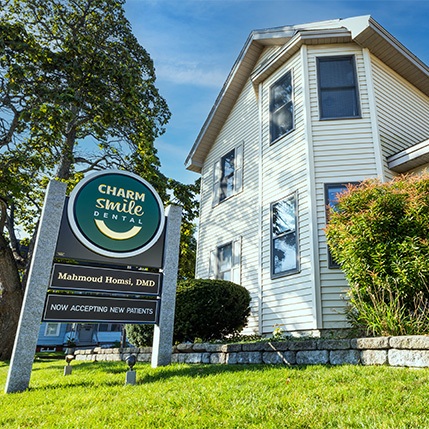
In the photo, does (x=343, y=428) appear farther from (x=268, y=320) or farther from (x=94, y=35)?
(x=94, y=35)

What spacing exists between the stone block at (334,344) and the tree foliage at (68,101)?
853cm

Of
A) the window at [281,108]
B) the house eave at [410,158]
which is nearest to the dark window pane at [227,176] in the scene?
the window at [281,108]

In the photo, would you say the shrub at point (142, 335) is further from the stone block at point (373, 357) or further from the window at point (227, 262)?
the stone block at point (373, 357)

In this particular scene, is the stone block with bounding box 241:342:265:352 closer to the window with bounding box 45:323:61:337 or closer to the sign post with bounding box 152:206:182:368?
the sign post with bounding box 152:206:182:368

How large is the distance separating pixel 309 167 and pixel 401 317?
4.03m

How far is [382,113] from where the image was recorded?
28.5 feet

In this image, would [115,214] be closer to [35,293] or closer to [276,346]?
[35,293]

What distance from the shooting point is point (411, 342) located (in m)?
4.12

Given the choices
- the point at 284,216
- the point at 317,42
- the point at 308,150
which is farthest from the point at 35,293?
the point at 317,42

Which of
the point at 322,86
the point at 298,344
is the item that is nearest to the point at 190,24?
the point at 322,86

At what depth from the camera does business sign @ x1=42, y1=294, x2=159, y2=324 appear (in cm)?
499

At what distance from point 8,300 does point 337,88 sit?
434 inches

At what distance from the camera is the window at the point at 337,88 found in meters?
8.73

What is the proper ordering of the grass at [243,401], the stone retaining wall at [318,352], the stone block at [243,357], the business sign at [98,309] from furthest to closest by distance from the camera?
1. the stone block at [243,357]
2. the business sign at [98,309]
3. the stone retaining wall at [318,352]
4. the grass at [243,401]
